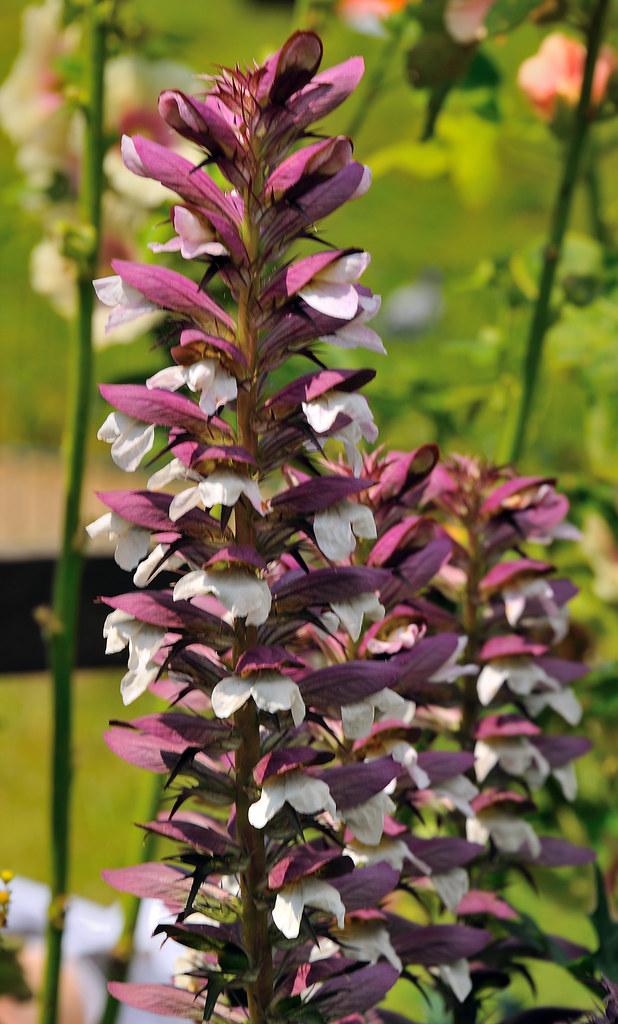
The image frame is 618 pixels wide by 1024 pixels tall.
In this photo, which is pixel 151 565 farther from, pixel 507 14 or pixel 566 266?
pixel 566 266

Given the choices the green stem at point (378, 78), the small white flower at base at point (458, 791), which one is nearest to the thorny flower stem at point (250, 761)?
the small white flower at base at point (458, 791)

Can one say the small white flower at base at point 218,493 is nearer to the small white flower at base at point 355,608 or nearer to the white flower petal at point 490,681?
the small white flower at base at point 355,608

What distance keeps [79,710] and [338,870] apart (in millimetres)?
1627

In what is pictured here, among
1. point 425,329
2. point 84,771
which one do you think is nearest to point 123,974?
point 84,771

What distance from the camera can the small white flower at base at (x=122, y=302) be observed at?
44cm

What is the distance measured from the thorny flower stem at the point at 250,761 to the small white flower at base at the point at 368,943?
0.13 ft

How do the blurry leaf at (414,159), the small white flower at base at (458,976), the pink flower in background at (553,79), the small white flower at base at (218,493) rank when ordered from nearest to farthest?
1. the small white flower at base at (218,493)
2. the small white flower at base at (458,976)
3. the pink flower in background at (553,79)
4. the blurry leaf at (414,159)

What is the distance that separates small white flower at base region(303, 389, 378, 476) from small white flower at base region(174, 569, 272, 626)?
0.05m

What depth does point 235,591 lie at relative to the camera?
1.35ft

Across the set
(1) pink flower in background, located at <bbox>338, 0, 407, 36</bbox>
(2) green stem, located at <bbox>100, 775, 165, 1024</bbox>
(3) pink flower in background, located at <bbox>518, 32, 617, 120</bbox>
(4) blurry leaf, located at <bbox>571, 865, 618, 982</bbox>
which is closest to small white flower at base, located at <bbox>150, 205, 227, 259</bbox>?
(4) blurry leaf, located at <bbox>571, 865, 618, 982</bbox>

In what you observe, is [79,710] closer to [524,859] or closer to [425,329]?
[425,329]

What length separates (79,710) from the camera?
2.03m

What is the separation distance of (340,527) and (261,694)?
0.06 meters

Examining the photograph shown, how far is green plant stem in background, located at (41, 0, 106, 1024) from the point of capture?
0.78 m
